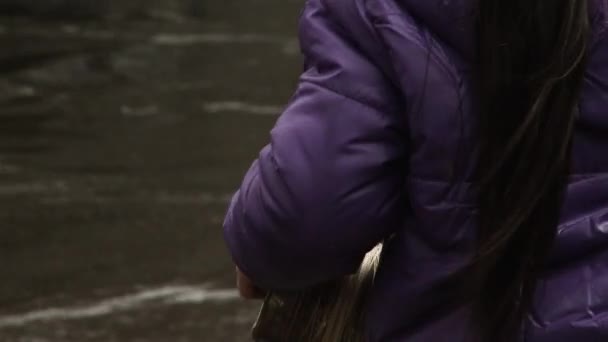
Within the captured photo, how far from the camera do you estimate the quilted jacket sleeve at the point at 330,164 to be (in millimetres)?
1311

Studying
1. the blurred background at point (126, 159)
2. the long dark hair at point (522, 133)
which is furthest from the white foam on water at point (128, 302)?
the long dark hair at point (522, 133)

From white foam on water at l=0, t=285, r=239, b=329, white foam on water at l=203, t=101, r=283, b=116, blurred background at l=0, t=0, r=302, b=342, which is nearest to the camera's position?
white foam on water at l=0, t=285, r=239, b=329

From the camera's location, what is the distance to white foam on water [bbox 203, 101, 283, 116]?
16.5ft

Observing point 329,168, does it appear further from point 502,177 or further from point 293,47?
point 293,47

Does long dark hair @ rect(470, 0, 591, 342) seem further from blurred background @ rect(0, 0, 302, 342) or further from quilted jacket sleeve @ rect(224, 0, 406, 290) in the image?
blurred background @ rect(0, 0, 302, 342)

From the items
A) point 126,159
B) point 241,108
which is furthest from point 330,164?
point 241,108

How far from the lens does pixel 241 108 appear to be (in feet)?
16.7

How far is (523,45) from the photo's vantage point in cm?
127

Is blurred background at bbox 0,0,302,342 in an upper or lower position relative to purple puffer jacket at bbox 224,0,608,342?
lower

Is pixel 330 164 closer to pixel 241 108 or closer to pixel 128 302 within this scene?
pixel 128 302

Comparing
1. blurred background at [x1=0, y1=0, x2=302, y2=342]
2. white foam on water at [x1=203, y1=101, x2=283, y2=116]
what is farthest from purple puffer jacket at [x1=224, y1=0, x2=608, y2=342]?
white foam on water at [x1=203, y1=101, x2=283, y2=116]

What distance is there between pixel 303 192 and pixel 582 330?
0.36 m

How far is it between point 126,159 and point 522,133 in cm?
312

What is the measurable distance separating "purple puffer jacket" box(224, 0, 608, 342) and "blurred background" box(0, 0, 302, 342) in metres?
1.68
